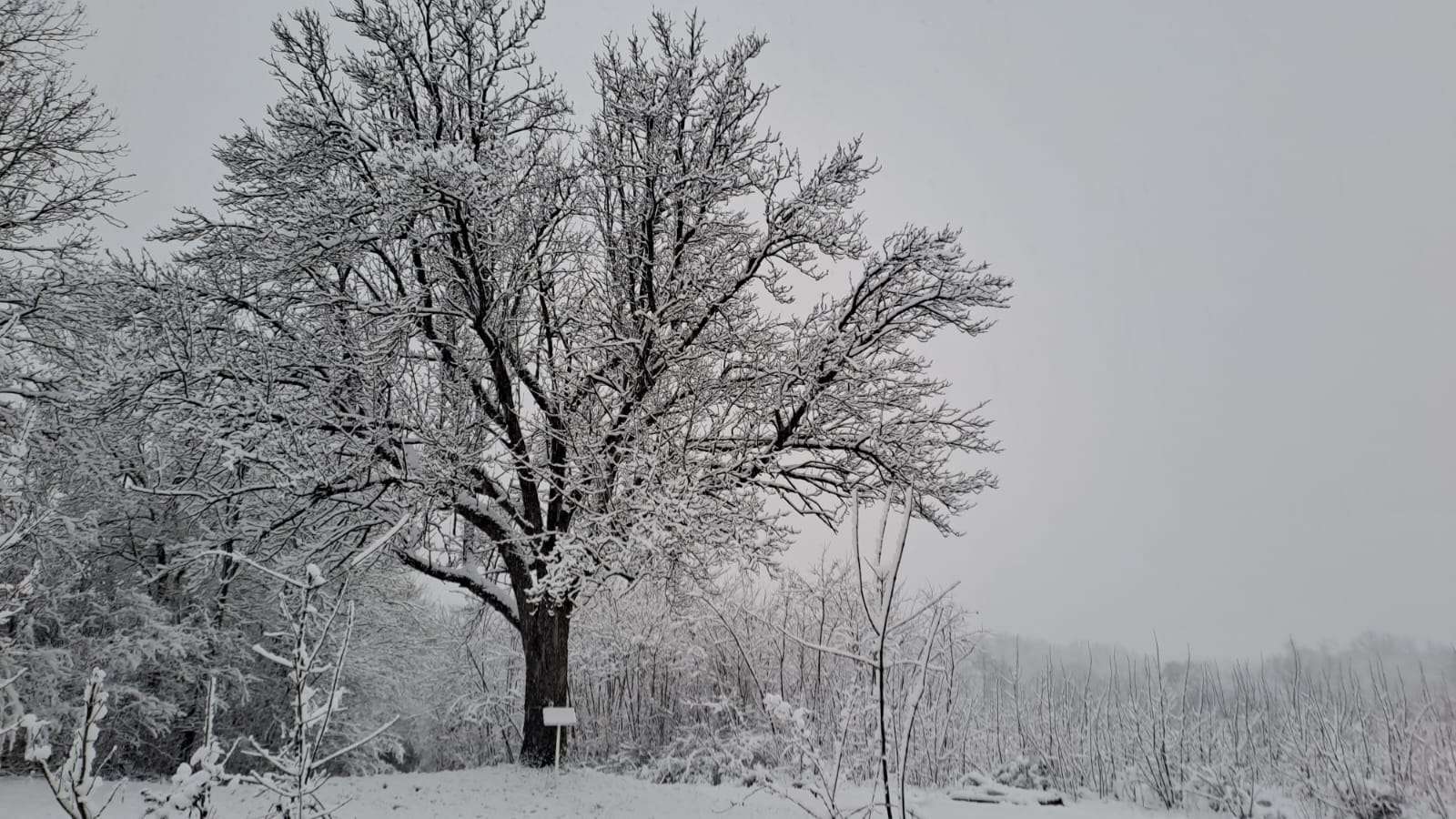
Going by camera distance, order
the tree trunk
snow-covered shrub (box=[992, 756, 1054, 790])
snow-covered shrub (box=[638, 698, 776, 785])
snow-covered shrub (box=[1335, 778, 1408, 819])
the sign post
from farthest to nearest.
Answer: snow-covered shrub (box=[638, 698, 776, 785]), snow-covered shrub (box=[992, 756, 1054, 790]), the tree trunk, the sign post, snow-covered shrub (box=[1335, 778, 1408, 819])

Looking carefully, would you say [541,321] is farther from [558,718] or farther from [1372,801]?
[1372,801]

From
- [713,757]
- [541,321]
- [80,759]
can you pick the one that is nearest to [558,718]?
[713,757]

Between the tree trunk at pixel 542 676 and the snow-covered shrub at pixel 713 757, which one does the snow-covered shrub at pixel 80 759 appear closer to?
the tree trunk at pixel 542 676

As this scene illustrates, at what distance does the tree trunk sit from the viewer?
855 cm

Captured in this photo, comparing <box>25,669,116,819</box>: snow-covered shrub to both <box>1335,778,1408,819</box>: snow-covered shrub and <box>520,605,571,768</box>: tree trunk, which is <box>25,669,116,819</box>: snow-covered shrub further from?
<box>1335,778,1408,819</box>: snow-covered shrub

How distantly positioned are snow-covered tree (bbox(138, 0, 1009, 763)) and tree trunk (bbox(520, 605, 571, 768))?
0.03 meters

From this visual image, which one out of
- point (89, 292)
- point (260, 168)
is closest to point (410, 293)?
point (260, 168)

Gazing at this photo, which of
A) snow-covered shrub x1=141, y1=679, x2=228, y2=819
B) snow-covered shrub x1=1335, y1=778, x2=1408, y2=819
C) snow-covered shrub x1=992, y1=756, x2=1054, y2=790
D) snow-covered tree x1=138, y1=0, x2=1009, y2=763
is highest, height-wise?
snow-covered tree x1=138, y1=0, x2=1009, y2=763

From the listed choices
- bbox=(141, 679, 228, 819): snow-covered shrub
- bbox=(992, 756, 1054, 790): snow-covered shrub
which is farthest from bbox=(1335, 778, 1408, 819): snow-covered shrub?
bbox=(141, 679, 228, 819): snow-covered shrub

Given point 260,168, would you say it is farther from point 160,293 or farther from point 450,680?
point 450,680

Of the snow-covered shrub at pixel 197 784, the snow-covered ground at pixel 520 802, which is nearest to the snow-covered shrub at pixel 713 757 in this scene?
the snow-covered ground at pixel 520 802

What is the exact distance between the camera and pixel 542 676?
8.68 metres

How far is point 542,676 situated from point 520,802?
1.75 metres

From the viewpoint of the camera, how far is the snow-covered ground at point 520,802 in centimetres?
659
